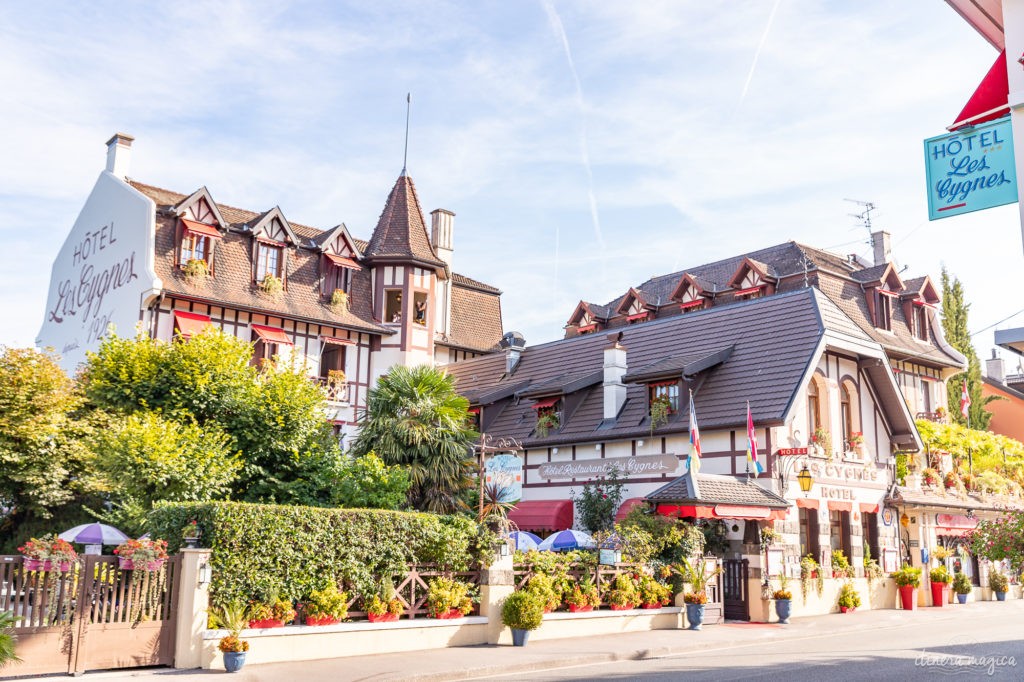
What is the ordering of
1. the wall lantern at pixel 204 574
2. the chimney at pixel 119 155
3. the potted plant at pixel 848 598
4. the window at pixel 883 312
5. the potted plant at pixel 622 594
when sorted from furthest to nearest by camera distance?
the window at pixel 883 312 → the chimney at pixel 119 155 → the potted plant at pixel 848 598 → the potted plant at pixel 622 594 → the wall lantern at pixel 204 574

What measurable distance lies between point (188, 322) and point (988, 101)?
Result: 77.2ft

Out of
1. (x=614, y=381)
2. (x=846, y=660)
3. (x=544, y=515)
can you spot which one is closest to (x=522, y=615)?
(x=846, y=660)

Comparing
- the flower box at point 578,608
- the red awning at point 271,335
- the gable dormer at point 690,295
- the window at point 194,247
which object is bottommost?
the flower box at point 578,608

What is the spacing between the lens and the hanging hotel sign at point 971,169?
933cm

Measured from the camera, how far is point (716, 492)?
68.5ft

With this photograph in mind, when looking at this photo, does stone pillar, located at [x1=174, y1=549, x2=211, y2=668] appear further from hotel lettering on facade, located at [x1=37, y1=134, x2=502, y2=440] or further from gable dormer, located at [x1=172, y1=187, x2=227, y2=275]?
gable dormer, located at [x1=172, y1=187, x2=227, y2=275]

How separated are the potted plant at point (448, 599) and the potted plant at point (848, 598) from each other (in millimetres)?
12002

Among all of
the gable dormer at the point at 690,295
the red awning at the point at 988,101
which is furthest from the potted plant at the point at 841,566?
the red awning at the point at 988,101

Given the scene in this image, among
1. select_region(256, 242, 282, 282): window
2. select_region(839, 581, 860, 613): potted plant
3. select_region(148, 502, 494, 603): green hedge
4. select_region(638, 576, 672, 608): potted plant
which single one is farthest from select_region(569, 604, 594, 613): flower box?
Result: select_region(256, 242, 282, 282): window

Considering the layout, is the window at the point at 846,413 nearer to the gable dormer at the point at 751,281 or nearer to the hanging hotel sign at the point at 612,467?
the hanging hotel sign at the point at 612,467

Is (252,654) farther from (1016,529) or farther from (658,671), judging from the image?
(1016,529)

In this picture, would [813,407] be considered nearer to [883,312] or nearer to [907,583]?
[907,583]

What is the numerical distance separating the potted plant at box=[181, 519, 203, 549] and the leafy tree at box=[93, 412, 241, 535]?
14.6 feet

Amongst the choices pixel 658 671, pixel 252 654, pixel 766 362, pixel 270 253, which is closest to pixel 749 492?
pixel 766 362
